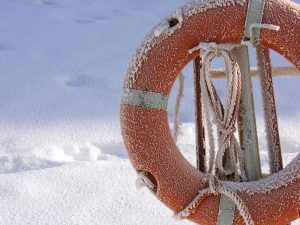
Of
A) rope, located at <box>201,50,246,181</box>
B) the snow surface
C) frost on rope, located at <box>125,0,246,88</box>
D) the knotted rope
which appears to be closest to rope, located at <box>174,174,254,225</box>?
the knotted rope

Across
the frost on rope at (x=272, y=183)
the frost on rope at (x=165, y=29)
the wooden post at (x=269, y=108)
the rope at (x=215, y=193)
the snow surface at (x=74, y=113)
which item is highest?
the frost on rope at (x=165, y=29)

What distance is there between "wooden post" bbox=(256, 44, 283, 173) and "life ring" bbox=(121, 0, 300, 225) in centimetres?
9

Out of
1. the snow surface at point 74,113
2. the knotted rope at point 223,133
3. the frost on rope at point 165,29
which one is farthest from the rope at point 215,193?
the snow surface at point 74,113

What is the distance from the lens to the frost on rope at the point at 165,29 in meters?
1.27

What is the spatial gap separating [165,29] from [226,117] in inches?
10.6

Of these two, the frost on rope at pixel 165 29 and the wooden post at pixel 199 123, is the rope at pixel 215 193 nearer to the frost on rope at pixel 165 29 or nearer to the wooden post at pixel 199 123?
the wooden post at pixel 199 123

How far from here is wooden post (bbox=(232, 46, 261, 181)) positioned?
4.62 feet

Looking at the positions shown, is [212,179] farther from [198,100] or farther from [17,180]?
[17,180]

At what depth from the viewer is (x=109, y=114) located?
2.55 metres

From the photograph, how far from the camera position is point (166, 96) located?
1322mm

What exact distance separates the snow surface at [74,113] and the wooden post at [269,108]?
1.48 ft

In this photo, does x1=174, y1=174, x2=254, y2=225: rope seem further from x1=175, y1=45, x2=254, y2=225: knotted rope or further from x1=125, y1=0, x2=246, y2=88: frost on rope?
x1=125, y1=0, x2=246, y2=88: frost on rope

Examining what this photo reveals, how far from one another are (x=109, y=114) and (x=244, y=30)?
1340 millimetres

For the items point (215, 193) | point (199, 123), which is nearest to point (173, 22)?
point (199, 123)
